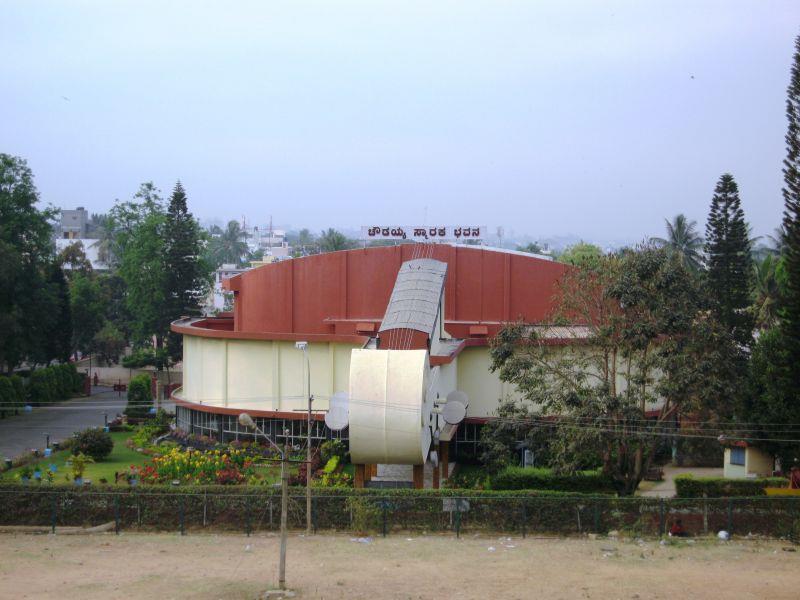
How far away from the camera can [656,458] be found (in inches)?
1606

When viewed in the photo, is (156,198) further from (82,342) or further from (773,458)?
(773,458)

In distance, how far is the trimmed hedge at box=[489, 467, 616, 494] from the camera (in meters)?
32.0

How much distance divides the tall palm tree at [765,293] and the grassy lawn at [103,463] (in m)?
36.8

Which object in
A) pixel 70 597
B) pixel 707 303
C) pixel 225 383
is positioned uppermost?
pixel 707 303

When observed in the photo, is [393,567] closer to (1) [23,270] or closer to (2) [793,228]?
(2) [793,228]

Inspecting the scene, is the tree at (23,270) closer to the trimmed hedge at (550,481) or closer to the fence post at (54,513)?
the fence post at (54,513)

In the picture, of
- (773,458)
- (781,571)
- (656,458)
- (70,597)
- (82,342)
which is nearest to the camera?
(70,597)

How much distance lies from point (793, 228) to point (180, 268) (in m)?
47.9

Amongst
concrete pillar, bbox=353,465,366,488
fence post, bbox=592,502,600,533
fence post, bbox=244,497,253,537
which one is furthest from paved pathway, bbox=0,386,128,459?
fence post, bbox=592,502,600,533

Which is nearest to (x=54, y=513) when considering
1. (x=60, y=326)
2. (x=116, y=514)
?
(x=116, y=514)

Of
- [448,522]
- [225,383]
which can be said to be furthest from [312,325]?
[448,522]

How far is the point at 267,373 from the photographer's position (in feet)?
132

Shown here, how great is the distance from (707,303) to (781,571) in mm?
9506

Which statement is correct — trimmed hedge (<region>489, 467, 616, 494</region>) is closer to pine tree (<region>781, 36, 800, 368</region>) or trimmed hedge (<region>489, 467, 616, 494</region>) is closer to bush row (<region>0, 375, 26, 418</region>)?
pine tree (<region>781, 36, 800, 368</region>)
